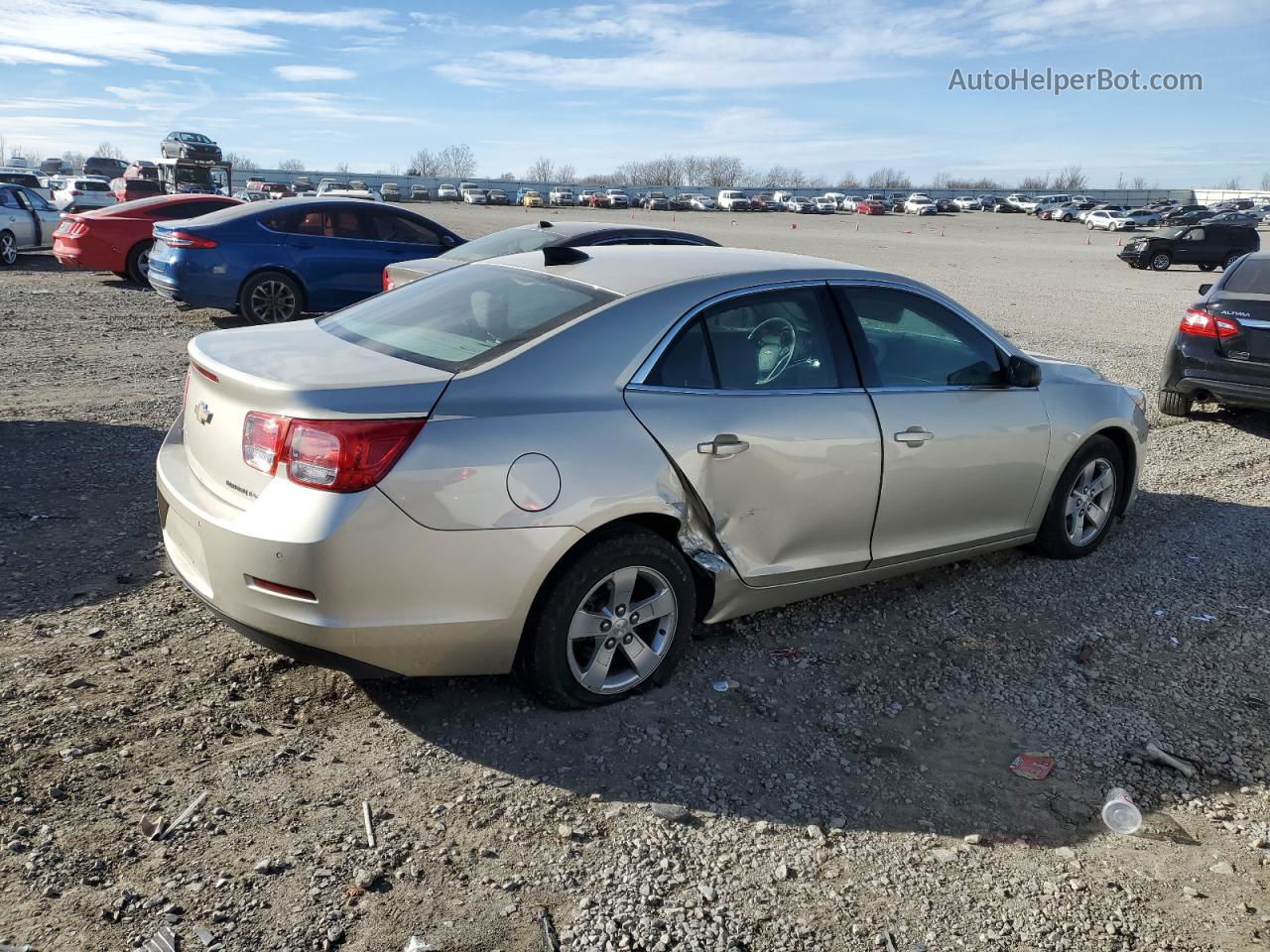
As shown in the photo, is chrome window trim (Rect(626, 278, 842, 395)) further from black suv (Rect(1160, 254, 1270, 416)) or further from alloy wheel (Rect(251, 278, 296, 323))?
alloy wheel (Rect(251, 278, 296, 323))

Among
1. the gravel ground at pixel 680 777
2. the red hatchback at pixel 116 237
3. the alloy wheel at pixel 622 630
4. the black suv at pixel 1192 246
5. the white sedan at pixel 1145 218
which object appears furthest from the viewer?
the white sedan at pixel 1145 218

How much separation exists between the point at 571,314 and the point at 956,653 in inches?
89.2

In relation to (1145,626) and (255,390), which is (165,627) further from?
(1145,626)

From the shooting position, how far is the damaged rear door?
3891mm

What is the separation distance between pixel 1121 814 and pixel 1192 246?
35.2m

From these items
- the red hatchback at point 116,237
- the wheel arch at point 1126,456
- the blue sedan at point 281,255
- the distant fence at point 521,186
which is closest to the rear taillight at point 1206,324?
the wheel arch at point 1126,456

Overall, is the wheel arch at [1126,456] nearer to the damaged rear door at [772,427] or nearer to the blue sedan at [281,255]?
the damaged rear door at [772,427]

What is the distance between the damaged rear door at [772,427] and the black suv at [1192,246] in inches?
1323

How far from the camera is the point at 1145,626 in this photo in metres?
4.93

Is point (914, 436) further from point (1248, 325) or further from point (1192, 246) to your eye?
point (1192, 246)

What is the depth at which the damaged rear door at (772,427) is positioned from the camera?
389cm

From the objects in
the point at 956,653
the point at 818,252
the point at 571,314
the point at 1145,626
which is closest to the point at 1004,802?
the point at 956,653

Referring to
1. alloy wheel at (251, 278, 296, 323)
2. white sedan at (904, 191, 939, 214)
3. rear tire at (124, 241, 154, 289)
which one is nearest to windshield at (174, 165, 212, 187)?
rear tire at (124, 241, 154, 289)

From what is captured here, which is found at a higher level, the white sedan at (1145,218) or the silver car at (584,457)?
the white sedan at (1145,218)
